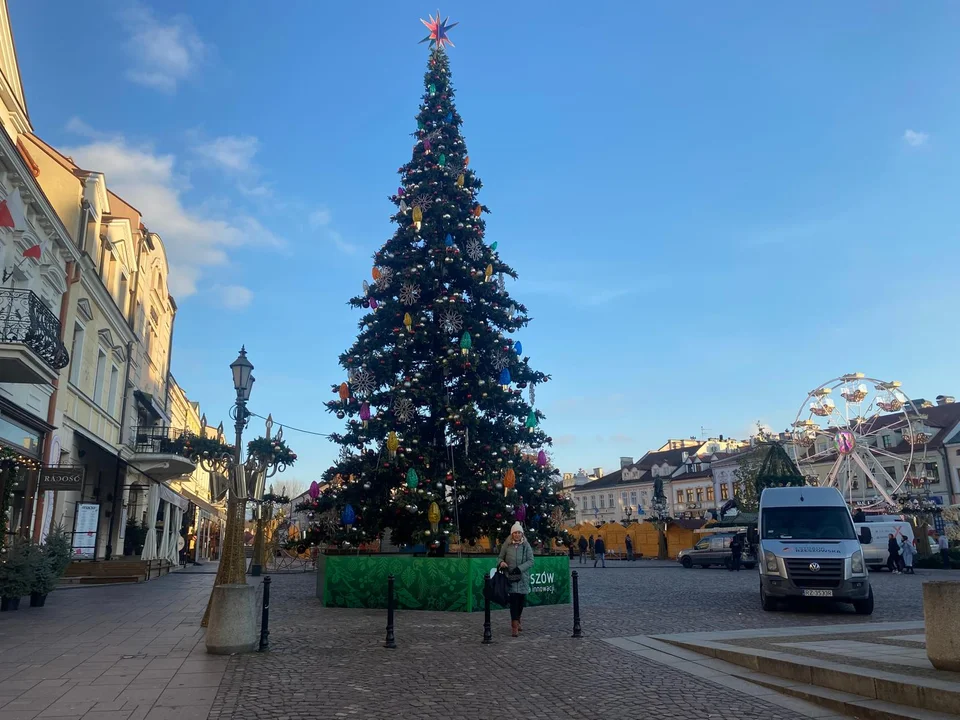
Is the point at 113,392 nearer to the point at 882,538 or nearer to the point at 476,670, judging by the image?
the point at 476,670

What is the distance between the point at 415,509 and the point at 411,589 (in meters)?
1.70

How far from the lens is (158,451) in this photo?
100ft

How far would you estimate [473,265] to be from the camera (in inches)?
764

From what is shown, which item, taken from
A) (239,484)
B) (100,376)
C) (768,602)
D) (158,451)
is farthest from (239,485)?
(158,451)

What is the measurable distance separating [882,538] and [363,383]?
24864mm

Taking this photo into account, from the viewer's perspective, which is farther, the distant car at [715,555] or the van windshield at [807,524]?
the distant car at [715,555]

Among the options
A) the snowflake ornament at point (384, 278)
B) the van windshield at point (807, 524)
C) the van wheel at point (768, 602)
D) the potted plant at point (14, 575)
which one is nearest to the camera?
the potted plant at point (14, 575)

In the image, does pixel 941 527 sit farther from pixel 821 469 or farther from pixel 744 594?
pixel 744 594

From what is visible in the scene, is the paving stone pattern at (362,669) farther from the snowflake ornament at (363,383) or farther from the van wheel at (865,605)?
the snowflake ornament at (363,383)

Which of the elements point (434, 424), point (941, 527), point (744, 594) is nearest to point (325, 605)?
point (434, 424)

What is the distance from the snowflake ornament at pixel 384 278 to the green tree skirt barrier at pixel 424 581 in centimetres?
682

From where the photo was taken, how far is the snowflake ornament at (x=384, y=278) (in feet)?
62.3

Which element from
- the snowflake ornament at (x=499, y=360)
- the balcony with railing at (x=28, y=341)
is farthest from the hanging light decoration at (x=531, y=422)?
the balcony with railing at (x=28, y=341)

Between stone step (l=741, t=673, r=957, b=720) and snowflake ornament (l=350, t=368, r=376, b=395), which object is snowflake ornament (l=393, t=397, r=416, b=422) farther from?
stone step (l=741, t=673, r=957, b=720)
